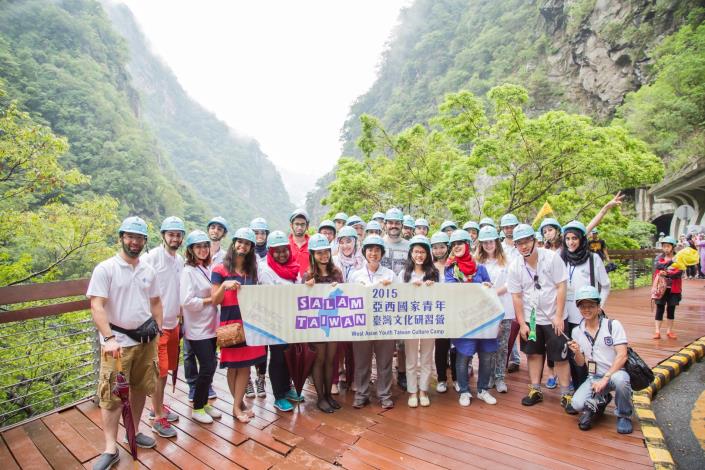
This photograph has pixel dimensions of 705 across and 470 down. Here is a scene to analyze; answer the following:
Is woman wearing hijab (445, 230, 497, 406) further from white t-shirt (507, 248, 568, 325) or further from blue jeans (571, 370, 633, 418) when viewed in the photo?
blue jeans (571, 370, 633, 418)

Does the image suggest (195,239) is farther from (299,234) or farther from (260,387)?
(260,387)

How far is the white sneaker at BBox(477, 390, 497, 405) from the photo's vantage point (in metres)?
4.05

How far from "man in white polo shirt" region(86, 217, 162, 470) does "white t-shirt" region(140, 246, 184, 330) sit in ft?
1.20

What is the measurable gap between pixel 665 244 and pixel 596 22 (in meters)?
30.0

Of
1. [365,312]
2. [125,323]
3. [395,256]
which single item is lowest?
[365,312]

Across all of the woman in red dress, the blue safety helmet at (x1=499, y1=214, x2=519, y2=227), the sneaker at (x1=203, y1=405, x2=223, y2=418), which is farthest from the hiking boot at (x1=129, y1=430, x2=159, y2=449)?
the blue safety helmet at (x1=499, y1=214, x2=519, y2=227)

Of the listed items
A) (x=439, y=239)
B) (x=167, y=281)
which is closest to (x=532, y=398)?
(x=439, y=239)

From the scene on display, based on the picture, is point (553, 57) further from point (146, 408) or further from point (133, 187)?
point (133, 187)

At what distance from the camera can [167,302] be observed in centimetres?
355

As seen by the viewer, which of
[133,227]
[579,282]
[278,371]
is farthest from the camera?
[579,282]

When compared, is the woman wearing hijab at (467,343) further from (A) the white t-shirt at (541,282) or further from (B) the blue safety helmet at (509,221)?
(B) the blue safety helmet at (509,221)

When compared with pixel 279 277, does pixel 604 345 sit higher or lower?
lower

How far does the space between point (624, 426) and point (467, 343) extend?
58.8 inches

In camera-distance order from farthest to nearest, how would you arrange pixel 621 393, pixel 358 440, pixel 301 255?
1. pixel 301 255
2. pixel 621 393
3. pixel 358 440
